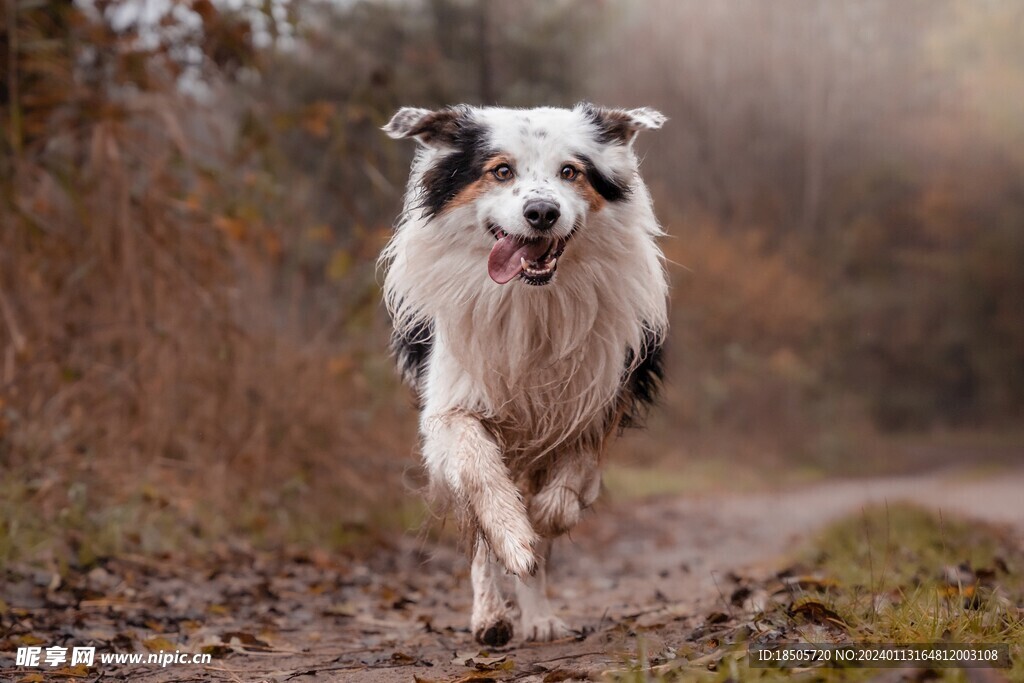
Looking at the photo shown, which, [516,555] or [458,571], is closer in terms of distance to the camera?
[516,555]

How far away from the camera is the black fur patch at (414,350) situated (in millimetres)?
4559

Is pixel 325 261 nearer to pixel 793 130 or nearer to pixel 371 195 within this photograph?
pixel 371 195

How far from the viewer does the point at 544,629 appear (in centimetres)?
420

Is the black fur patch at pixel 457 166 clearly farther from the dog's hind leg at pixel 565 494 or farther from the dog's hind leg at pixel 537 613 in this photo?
the dog's hind leg at pixel 537 613

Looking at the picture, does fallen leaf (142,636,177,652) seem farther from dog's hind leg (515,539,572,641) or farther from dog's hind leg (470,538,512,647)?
dog's hind leg (515,539,572,641)

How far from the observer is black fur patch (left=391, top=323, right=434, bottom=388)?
4.56 m

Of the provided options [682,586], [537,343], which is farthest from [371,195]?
[537,343]

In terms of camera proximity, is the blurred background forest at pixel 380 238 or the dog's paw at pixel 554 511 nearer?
the dog's paw at pixel 554 511

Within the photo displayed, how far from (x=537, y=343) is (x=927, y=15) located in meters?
19.1

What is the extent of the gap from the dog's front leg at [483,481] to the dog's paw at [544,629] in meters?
0.53

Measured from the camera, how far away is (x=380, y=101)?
24.5 ft

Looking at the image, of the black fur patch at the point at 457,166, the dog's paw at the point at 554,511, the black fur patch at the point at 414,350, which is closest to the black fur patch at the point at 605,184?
the black fur patch at the point at 457,166

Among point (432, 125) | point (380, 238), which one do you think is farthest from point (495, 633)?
point (380, 238)

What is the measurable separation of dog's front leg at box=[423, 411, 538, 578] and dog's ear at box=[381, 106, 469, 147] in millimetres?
1137
